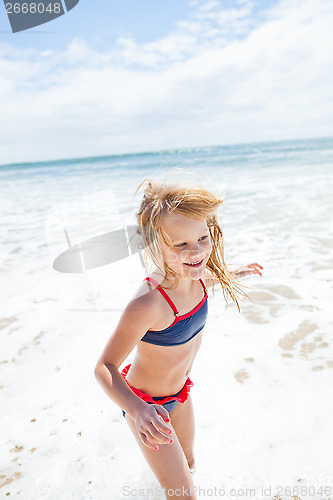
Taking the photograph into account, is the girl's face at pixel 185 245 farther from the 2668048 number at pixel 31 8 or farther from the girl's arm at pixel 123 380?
the 2668048 number at pixel 31 8

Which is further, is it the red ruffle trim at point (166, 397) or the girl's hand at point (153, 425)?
the red ruffle trim at point (166, 397)

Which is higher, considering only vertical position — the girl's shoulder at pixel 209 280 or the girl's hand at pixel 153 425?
the girl's shoulder at pixel 209 280

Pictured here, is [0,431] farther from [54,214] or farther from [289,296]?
[54,214]

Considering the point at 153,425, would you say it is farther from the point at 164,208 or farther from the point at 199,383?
the point at 199,383

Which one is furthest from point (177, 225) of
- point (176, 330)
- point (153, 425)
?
point (153, 425)

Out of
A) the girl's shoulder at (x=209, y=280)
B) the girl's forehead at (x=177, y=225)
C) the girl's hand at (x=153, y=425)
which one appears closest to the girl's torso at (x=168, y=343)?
the girl's shoulder at (x=209, y=280)

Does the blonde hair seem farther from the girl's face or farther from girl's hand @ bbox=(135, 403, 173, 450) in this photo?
girl's hand @ bbox=(135, 403, 173, 450)

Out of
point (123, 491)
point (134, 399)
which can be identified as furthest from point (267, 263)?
point (134, 399)

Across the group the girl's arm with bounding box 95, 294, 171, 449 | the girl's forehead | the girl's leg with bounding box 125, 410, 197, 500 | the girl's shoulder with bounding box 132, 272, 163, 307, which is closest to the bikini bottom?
the girl's leg with bounding box 125, 410, 197, 500

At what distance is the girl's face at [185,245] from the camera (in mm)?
1665
